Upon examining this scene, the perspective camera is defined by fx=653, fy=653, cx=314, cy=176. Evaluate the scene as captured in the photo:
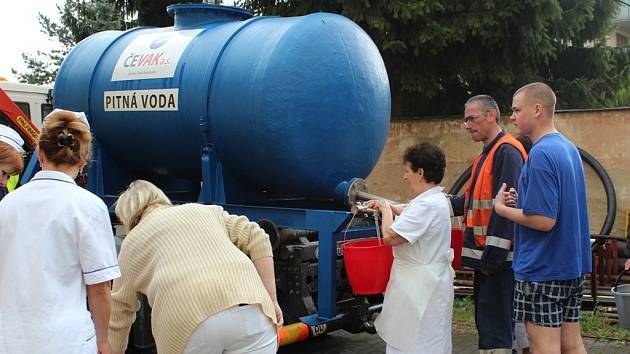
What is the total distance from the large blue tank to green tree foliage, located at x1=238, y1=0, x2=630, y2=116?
4725mm

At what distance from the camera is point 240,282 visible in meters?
2.71

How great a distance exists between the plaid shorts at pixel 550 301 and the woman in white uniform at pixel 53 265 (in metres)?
2.29

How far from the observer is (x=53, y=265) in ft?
8.06

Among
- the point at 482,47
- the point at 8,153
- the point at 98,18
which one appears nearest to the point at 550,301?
the point at 8,153

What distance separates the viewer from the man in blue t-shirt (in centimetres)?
356

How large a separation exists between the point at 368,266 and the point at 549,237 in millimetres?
1072

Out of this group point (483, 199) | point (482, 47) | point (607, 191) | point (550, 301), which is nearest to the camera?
point (550, 301)

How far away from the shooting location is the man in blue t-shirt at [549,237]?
3559mm

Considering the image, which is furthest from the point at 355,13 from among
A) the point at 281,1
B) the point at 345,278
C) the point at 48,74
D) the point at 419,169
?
the point at 48,74

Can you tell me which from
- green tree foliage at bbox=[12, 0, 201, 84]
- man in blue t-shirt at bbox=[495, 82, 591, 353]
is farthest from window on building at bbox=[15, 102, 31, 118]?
man in blue t-shirt at bbox=[495, 82, 591, 353]

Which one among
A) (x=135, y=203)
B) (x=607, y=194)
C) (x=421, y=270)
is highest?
(x=135, y=203)

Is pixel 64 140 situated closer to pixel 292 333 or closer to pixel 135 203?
pixel 135 203

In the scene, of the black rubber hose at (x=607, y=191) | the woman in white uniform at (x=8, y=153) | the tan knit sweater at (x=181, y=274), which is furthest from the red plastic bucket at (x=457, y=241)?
the black rubber hose at (x=607, y=191)

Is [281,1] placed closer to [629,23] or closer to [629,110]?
[629,110]
